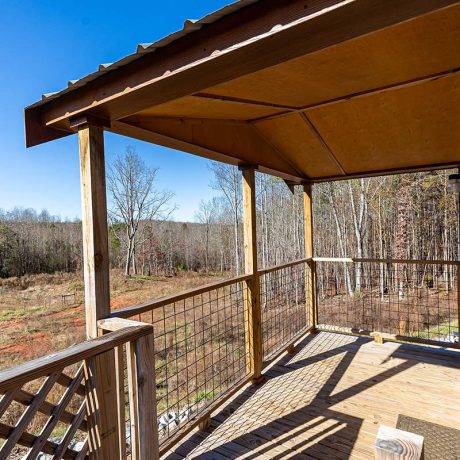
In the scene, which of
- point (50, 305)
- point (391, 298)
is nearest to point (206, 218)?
point (50, 305)

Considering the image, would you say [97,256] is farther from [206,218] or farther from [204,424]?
[206,218]

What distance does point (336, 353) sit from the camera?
369 centimetres

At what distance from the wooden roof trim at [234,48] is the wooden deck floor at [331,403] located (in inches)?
90.4

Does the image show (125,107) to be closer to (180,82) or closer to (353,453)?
(180,82)

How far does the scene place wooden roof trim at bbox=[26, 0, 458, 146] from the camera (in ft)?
2.90

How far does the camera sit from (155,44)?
3.82 feet

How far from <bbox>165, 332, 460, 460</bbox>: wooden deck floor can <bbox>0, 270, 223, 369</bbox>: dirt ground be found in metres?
6.63

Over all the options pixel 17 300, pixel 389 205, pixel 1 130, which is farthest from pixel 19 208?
pixel 389 205

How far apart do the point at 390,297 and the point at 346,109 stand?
35.5ft

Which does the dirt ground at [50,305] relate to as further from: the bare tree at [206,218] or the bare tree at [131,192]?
the bare tree at [131,192]

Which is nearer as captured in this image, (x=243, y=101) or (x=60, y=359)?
(x=60, y=359)

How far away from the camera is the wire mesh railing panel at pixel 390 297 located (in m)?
9.97

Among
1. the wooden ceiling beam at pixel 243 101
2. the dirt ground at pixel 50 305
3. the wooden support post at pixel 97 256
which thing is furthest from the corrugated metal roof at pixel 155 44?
the dirt ground at pixel 50 305

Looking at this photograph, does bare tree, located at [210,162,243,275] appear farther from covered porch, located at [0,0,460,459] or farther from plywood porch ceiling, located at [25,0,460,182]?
plywood porch ceiling, located at [25,0,460,182]
